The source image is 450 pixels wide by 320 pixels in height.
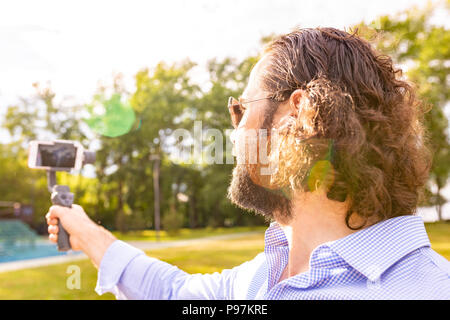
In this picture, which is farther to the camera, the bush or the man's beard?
the bush

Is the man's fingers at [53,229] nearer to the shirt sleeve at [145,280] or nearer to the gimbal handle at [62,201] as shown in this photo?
the gimbal handle at [62,201]

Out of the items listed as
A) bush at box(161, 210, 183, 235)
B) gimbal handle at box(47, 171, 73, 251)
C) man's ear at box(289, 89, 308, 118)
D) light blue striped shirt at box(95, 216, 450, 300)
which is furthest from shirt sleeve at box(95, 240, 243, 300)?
bush at box(161, 210, 183, 235)

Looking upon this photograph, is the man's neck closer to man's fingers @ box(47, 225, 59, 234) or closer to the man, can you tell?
the man

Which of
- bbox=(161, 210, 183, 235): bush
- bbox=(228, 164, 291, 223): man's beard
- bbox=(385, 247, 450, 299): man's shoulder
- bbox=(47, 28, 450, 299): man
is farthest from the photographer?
bbox=(161, 210, 183, 235): bush

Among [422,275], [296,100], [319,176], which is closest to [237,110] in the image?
[296,100]

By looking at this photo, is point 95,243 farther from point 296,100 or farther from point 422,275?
point 422,275

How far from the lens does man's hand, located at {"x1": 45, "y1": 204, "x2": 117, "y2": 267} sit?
1.23 m

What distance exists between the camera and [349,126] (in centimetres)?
125

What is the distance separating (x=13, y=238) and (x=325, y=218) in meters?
18.6

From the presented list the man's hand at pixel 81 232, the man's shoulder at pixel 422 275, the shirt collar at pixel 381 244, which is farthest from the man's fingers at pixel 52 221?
the man's shoulder at pixel 422 275

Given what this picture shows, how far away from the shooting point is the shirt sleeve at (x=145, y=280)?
1.26m

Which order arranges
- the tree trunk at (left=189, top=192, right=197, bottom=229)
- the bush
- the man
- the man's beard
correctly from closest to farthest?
the man < the man's beard < the bush < the tree trunk at (left=189, top=192, right=197, bottom=229)

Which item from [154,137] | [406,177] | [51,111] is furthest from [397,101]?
[154,137]

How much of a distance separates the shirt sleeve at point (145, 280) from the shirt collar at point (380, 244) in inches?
20.1
